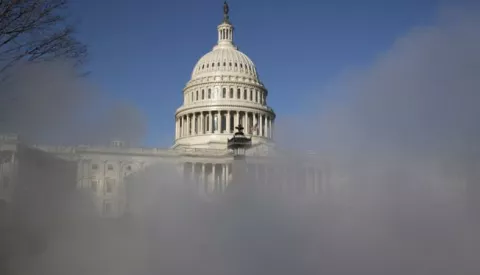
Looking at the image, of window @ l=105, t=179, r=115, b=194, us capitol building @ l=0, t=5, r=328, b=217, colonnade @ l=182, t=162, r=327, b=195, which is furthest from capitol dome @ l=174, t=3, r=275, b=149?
colonnade @ l=182, t=162, r=327, b=195

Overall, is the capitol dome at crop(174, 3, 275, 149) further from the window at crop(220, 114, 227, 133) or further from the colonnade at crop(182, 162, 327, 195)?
the colonnade at crop(182, 162, 327, 195)

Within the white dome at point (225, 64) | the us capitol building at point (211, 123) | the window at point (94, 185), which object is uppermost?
the white dome at point (225, 64)

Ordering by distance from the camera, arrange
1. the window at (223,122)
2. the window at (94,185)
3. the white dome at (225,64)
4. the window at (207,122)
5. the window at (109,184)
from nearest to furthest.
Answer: the window at (94,185), the window at (109,184), the window at (223,122), the window at (207,122), the white dome at (225,64)

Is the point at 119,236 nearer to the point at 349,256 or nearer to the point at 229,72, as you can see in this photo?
the point at 349,256

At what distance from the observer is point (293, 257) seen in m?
12.8

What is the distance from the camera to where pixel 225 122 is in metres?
67.5

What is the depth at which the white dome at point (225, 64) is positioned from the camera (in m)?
70.9

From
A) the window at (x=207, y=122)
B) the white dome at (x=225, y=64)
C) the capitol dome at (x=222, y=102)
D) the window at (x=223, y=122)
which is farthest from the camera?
the white dome at (x=225, y=64)

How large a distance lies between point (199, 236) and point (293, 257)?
3.26 meters

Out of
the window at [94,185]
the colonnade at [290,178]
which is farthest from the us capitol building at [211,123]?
the colonnade at [290,178]

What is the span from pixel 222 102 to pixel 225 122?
2471mm

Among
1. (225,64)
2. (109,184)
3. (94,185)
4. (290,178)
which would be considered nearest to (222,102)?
(225,64)

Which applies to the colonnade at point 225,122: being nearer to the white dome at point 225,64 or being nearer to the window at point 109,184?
the white dome at point 225,64

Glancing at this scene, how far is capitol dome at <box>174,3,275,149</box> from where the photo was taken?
6688 centimetres
